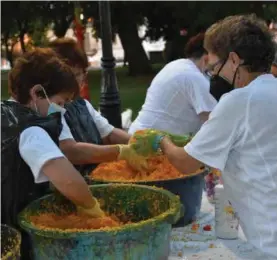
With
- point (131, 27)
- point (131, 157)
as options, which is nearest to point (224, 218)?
point (131, 157)

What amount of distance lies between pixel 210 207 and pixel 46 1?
17758mm

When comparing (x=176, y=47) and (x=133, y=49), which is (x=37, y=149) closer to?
(x=133, y=49)

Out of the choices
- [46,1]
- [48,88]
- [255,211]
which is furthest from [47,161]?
[46,1]

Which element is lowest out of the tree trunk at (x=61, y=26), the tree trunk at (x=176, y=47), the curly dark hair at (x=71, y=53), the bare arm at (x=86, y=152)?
the tree trunk at (x=176, y=47)

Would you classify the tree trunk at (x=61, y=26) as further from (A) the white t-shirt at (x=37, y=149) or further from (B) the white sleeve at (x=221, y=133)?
(B) the white sleeve at (x=221, y=133)

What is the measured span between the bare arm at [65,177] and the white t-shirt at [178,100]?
5.51 ft

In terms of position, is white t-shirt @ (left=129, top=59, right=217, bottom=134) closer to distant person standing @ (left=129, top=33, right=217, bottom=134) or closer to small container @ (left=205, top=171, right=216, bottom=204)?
distant person standing @ (left=129, top=33, right=217, bottom=134)

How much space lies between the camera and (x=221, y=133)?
2041 millimetres

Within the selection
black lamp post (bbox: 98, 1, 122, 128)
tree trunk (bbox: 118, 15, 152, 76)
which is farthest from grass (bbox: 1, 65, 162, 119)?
black lamp post (bbox: 98, 1, 122, 128)

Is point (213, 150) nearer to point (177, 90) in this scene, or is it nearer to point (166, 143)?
point (166, 143)

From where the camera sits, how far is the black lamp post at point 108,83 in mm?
5902

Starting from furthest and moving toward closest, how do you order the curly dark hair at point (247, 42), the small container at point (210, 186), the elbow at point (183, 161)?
the small container at point (210, 186)
the elbow at point (183, 161)
the curly dark hair at point (247, 42)

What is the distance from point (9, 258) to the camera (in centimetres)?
196

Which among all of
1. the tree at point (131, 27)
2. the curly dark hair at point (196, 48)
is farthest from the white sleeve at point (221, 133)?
Answer: the tree at point (131, 27)
